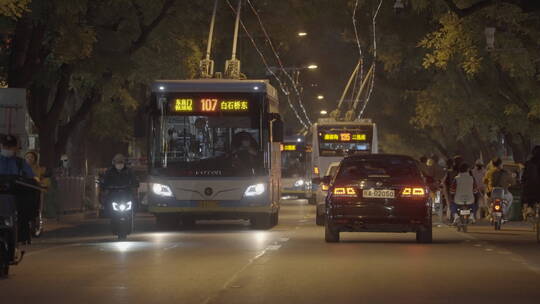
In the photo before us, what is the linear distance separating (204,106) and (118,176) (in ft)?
13.6

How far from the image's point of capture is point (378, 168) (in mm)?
26578

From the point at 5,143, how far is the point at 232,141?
12.7 m

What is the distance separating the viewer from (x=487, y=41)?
40344 millimetres

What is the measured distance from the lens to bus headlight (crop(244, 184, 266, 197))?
105 ft

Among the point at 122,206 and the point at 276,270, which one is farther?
the point at 122,206

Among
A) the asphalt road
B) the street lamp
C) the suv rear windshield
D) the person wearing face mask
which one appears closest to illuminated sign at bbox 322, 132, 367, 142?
the street lamp

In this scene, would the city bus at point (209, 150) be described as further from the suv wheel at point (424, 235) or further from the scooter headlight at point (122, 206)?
the suv wheel at point (424, 235)

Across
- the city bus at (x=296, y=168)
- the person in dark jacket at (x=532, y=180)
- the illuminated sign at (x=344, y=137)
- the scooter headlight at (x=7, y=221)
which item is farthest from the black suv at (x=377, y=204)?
the city bus at (x=296, y=168)

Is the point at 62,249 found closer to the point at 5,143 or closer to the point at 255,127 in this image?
the point at 5,143

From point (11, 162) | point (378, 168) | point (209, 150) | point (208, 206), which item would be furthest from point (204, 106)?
point (11, 162)

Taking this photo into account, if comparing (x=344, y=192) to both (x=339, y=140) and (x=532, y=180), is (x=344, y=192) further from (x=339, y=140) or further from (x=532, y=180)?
(x=339, y=140)

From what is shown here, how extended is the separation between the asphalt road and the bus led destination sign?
3.34m

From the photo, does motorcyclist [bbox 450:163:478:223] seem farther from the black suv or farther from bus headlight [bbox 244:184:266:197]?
the black suv

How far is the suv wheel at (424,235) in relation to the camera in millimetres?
26156
